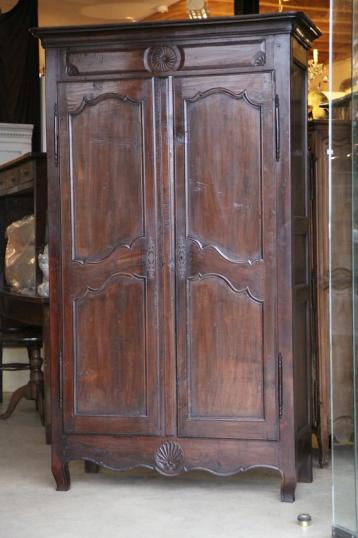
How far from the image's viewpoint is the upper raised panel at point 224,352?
360cm

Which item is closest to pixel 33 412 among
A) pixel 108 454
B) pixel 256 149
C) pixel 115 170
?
pixel 108 454

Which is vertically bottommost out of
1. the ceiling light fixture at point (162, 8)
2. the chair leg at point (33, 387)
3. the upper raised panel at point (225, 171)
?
the chair leg at point (33, 387)

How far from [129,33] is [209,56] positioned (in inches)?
13.0

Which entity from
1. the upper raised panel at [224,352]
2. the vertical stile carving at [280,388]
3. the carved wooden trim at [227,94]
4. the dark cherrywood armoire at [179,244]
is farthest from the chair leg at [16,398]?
the carved wooden trim at [227,94]

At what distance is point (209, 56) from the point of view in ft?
11.8

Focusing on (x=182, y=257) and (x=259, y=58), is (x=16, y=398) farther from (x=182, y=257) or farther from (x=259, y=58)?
(x=259, y=58)

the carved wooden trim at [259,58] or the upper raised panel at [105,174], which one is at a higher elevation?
the carved wooden trim at [259,58]

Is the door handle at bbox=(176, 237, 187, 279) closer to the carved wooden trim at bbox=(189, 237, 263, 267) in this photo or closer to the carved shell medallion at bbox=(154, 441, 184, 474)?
the carved wooden trim at bbox=(189, 237, 263, 267)

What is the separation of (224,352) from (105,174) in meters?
0.85

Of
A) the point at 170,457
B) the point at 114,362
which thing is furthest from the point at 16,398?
the point at 170,457

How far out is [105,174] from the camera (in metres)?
3.74

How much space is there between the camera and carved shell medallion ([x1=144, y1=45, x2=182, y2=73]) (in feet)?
11.9

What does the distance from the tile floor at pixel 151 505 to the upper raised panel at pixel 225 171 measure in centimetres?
95

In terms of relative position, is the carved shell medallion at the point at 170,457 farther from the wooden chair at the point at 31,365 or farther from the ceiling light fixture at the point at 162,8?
the ceiling light fixture at the point at 162,8
